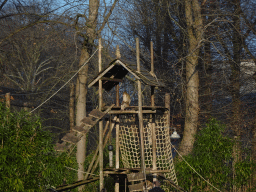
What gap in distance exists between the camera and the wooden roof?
23.0ft

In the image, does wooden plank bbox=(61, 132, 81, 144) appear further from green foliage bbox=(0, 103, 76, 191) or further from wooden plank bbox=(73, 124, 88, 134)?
green foliage bbox=(0, 103, 76, 191)

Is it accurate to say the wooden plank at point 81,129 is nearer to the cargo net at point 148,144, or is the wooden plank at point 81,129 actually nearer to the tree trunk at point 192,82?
the cargo net at point 148,144

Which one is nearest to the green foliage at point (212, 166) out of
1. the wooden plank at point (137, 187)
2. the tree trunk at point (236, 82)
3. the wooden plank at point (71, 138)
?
the wooden plank at point (137, 187)

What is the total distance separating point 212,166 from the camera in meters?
8.81

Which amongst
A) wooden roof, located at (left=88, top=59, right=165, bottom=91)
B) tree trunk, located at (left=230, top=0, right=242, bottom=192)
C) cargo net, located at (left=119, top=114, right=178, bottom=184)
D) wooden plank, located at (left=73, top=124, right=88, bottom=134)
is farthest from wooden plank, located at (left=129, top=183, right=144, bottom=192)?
tree trunk, located at (left=230, top=0, right=242, bottom=192)

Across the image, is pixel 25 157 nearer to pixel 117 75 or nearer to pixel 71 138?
pixel 71 138

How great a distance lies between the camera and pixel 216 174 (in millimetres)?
8883

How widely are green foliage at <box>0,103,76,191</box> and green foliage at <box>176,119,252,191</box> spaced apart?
436 cm

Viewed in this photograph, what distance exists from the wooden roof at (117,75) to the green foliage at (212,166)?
239 cm

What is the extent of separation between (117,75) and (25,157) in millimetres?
3683

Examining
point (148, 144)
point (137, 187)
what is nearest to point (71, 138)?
point (137, 187)

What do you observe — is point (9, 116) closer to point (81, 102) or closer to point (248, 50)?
point (81, 102)

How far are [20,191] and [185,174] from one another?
5.14 m

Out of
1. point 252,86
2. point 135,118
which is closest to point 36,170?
point 135,118
